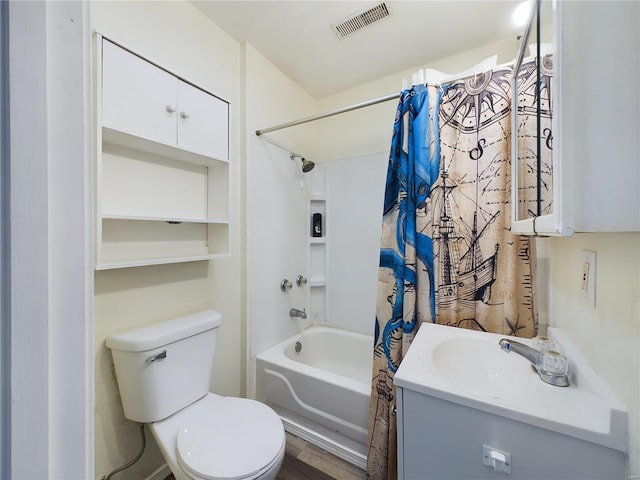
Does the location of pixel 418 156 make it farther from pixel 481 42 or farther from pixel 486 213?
pixel 481 42

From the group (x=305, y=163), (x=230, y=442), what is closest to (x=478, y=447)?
(x=230, y=442)

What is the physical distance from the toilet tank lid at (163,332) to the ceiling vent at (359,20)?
1779 mm

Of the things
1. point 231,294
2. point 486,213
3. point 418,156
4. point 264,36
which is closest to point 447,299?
point 486,213

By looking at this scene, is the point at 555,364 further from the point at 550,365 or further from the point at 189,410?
the point at 189,410

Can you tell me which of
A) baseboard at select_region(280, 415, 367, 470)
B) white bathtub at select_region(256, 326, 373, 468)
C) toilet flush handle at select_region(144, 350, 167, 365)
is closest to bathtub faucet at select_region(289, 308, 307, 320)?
white bathtub at select_region(256, 326, 373, 468)

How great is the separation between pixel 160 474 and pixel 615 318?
6.28 feet

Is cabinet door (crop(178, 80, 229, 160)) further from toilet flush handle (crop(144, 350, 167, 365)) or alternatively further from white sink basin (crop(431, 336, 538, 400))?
white sink basin (crop(431, 336, 538, 400))

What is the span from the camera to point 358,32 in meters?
1.61

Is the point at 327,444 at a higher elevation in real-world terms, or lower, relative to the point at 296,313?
lower

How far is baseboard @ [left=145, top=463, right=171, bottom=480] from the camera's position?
1.30 metres

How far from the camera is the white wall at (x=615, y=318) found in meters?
0.57

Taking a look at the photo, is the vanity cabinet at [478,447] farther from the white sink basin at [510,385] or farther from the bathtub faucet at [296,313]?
the bathtub faucet at [296,313]

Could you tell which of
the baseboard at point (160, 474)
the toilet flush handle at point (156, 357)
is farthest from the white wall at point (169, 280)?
the toilet flush handle at point (156, 357)

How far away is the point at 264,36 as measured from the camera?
5.41 feet
